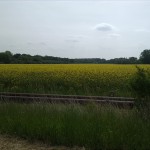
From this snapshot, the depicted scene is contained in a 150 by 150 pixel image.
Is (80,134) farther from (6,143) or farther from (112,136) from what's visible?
(6,143)

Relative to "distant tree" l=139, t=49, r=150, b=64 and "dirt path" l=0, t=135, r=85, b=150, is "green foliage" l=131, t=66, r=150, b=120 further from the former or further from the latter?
"distant tree" l=139, t=49, r=150, b=64

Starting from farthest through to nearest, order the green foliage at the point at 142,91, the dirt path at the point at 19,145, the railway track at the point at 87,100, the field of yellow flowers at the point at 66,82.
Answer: the field of yellow flowers at the point at 66,82 → the railway track at the point at 87,100 → the green foliage at the point at 142,91 → the dirt path at the point at 19,145

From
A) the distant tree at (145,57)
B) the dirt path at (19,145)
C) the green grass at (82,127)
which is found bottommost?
the dirt path at (19,145)

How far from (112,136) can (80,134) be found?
2.46ft

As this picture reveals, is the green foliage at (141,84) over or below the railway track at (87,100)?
over

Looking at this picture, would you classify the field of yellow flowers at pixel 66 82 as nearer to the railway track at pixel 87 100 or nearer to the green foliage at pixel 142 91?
the railway track at pixel 87 100

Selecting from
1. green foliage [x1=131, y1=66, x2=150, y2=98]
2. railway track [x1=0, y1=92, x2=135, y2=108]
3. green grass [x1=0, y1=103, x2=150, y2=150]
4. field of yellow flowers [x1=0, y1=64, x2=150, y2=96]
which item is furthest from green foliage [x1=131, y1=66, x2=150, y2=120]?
field of yellow flowers [x1=0, y1=64, x2=150, y2=96]

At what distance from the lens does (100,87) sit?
17.6m

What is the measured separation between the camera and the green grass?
257 inches

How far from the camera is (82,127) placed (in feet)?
23.5

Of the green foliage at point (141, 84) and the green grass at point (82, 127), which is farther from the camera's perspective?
the green foliage at point (141, 84)

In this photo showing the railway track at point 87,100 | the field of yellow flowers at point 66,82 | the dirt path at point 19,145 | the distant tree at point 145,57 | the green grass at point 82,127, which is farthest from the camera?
the distant tree at point 145,57

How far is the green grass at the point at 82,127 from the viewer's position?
6.52m

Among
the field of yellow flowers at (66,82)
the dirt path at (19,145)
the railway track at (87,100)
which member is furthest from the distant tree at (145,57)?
the dirt path at (19,145)
